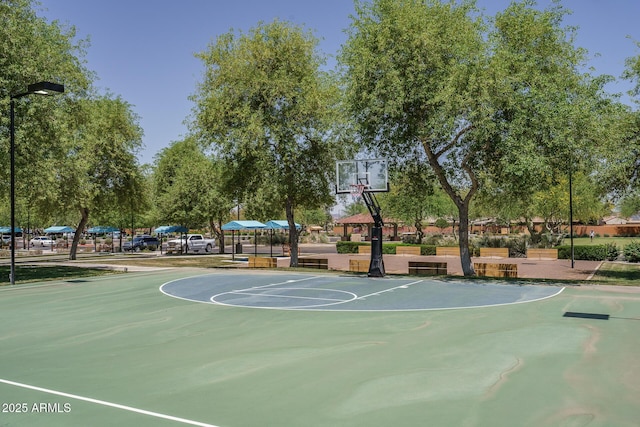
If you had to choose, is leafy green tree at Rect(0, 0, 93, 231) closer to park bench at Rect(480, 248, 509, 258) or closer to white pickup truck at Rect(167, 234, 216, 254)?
white pickup truck at Rect(167, 234, 216, 254)

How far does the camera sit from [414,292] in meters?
19.4

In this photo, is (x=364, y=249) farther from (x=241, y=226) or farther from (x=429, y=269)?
(x=429, y=269)

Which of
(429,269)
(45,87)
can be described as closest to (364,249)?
(429,269)

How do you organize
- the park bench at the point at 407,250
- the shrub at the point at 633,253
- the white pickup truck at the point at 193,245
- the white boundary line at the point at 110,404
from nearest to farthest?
1. the white boundary line at the point at 110,404
2. the shrub at the point at 633,253
3. the park bench at the point at 407,250
4. the white pickup truck at the point at 193,245

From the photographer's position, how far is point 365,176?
25109 millimetres

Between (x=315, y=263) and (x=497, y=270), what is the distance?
1088 cm

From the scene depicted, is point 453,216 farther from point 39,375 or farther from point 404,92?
point 39,375

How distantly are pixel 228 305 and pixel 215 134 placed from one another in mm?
16293

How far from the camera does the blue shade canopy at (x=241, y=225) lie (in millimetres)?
41062

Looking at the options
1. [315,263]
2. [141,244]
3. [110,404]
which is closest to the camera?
[110,404]

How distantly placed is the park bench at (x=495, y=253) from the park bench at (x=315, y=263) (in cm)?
1790

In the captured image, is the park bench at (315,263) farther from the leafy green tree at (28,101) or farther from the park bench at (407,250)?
the park bench at (407,250)

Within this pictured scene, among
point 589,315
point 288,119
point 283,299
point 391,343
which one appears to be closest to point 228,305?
point 283,299

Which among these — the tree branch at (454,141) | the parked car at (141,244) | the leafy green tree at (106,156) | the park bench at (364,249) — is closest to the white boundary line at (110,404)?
the tree branch at (454,141)
